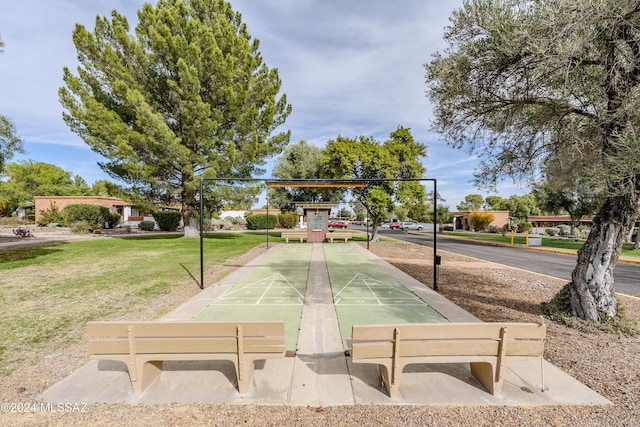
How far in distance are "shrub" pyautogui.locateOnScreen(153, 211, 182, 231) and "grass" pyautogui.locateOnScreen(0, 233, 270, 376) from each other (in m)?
20.3

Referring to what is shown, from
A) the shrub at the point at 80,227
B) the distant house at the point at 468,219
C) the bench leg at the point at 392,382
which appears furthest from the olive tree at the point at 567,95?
the distant house at the point at 468,219

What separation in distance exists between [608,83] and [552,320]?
15.5 feet

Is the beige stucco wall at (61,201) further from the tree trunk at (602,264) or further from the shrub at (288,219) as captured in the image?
the tree trunk at (602,264)

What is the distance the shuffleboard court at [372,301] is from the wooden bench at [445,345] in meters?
1.62

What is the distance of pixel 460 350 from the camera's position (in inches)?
133

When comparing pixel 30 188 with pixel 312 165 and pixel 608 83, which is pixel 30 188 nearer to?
pixel 312 165

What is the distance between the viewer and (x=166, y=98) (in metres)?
22.9

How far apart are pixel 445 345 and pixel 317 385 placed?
1648 millimetres

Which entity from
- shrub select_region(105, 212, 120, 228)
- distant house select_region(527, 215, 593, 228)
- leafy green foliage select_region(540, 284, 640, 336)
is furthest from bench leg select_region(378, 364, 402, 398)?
distant house select_region(527, 215, 593, 228)

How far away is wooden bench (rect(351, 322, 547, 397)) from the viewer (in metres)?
3.31

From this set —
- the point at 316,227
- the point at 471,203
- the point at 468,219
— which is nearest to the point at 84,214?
the point at 316,227

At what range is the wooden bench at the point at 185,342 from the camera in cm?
334

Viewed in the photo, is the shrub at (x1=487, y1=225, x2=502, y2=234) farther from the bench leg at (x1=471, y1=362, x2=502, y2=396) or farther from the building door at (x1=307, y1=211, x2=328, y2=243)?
the bench leg at (x1=471, y1=362, x2=502, y2=396)

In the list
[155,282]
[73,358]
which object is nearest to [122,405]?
[73,358]
